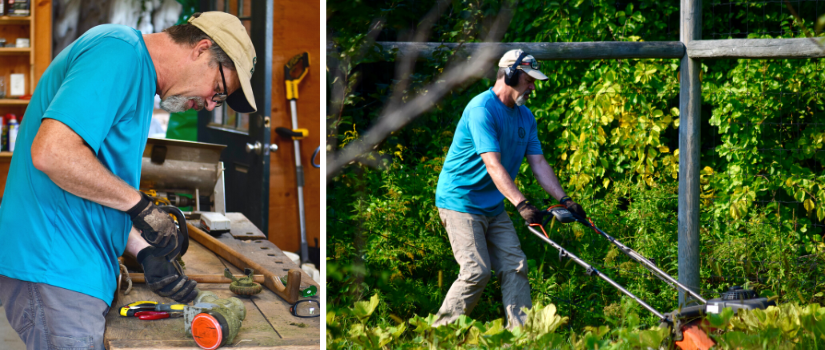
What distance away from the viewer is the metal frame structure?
3158 millimetres

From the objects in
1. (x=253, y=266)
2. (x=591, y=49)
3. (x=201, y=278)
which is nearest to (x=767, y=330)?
(x=591, y=49)

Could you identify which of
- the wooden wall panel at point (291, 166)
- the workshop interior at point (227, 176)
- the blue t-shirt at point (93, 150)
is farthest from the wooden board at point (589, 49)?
the blue t-shirt at point (93, 150)

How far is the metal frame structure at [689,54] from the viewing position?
124 inches

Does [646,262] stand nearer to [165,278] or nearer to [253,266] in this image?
[253,266]

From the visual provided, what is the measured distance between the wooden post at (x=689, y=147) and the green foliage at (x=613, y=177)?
330mm

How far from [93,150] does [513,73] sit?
1.82m

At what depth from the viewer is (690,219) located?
338 cm

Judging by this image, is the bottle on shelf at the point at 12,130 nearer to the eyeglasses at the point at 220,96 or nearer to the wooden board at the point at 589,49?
the eyeglasses at the point at 220,96

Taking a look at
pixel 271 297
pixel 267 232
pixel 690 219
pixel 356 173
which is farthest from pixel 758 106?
pixel 271 297

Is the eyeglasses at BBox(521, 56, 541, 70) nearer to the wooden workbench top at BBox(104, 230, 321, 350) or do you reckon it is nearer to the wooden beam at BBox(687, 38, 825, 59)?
the wooden beam at BBox(687, 38, 825, 59)

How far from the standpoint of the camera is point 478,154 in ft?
10.0

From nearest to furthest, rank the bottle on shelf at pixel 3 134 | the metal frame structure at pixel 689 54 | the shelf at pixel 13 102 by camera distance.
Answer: the bottle on shelf at pixel 3 134 < the shelf at pixel 13 102 < the metal frame structure at pixel 689 54

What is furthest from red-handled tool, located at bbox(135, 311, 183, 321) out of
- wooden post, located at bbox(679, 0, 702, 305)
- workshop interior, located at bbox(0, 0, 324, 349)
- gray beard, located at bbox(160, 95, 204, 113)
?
wooden post, located at bbox(679, 0, 702, 305)

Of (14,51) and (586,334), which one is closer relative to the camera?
(586,334)
